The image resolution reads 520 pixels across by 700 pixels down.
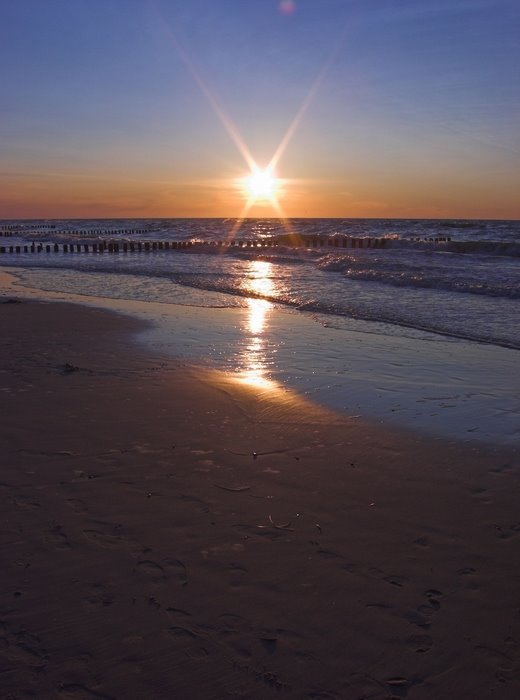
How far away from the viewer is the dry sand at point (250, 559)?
3078mm

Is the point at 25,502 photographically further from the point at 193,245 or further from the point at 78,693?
the point at 193,245

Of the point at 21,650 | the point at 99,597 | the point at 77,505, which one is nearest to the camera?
the point at 21,650

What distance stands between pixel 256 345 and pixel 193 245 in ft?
135

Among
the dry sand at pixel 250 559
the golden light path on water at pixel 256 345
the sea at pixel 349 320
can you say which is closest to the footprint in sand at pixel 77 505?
the dry sand at pixel 250 559

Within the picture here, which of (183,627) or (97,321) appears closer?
(183,627)

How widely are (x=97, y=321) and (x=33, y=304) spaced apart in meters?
3.42

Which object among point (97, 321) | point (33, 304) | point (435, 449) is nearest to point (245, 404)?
point (435, 449)

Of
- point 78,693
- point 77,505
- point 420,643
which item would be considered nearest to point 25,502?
point 77,505

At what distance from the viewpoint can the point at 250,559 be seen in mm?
4062

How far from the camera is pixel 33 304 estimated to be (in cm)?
1595

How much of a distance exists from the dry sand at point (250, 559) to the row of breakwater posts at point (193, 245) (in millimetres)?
41059

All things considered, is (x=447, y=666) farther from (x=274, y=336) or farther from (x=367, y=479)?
(x=274, y=336)

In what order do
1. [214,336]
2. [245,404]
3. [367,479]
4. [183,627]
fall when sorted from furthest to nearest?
[214,336]
[245,404]
[367,479]
[183,627]

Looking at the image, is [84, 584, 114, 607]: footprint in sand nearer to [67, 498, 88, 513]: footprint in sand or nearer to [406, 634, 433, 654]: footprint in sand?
[67, 498, 88, 513]: footprint in sand
